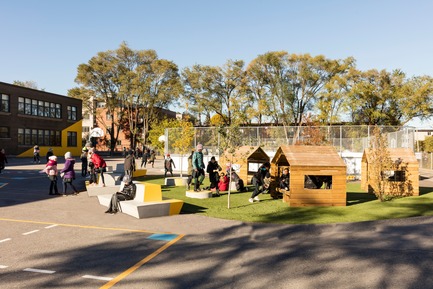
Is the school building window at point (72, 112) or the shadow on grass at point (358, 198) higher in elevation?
the school building window at point (72, 112)

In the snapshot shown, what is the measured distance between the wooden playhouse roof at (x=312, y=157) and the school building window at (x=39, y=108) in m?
43.6

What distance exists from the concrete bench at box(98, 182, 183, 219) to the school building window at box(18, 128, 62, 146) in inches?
1676

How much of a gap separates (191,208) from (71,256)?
620cm

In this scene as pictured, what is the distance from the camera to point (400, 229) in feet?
33.5

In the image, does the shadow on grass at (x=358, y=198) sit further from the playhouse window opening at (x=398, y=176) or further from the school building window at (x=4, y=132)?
the school building window at (x=4, y=132)

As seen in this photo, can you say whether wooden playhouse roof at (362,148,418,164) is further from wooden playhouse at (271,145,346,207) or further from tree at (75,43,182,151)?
tree at (75,43,182,151)

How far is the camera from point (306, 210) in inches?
523

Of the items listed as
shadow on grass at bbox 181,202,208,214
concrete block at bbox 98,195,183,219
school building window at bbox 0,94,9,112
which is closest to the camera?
concrete block at bbox 98,195,183,219

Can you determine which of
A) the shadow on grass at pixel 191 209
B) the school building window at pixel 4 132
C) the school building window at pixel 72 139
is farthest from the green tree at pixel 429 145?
the school building window at pixel 4 132

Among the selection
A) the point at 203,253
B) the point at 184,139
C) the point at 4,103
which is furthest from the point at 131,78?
the point at 203,253

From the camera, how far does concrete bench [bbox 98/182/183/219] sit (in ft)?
37.9

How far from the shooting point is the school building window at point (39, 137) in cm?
4896

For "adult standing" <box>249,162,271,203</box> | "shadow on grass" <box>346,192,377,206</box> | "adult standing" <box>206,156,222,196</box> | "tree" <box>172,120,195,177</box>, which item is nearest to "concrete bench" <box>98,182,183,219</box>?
"adult standing" <box>249,162,271,203</box>

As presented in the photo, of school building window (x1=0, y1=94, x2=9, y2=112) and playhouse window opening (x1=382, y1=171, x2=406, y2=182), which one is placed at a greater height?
school building window (x1=0, y1=94, x2=9, y2=112)
